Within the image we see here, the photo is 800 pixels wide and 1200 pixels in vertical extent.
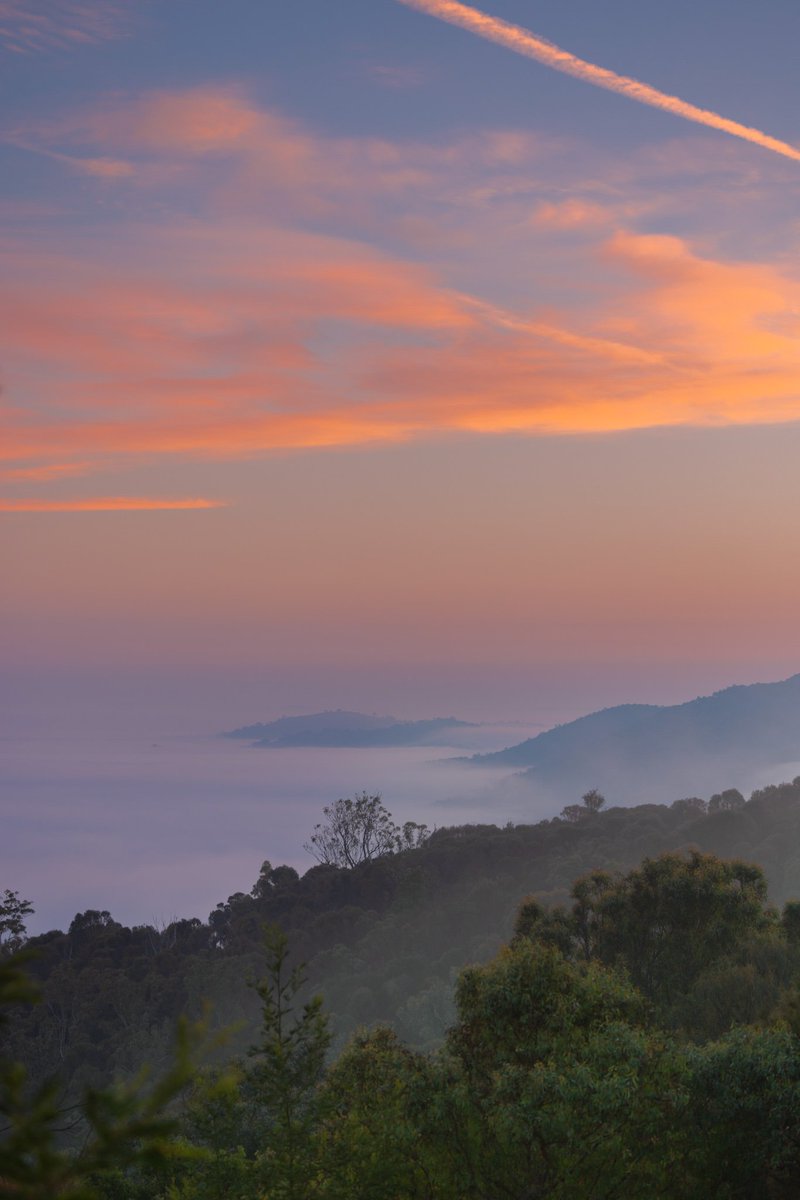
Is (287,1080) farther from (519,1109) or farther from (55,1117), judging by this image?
(55,1117)

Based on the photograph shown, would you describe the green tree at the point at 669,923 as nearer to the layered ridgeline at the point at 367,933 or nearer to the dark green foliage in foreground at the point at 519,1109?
the dark green foliage in foreground at the point at 519,1109

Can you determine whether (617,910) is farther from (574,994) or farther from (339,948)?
(339,948)

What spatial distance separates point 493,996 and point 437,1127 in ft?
15.3

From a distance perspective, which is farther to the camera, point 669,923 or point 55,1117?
point 669,923

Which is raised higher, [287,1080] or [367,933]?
[287,1080]

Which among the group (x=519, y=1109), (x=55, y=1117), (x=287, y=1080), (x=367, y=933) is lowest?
(x=367, y=933)

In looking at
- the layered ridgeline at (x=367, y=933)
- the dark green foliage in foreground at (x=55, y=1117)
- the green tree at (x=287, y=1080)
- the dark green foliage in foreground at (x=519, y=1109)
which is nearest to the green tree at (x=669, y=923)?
the dark green foliage in foreground at (x=519, y=1109)

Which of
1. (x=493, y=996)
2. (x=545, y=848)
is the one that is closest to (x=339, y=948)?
(x=545, y=848)

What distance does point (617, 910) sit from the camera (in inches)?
1827

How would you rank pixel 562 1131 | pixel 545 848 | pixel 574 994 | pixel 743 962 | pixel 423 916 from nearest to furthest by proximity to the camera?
1. pixel 562 1131
2. pixel 574 994
3. pixel 743 962
4. pixel 423 916
5. pixel 545 848

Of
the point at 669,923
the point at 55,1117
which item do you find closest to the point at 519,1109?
the point at 55,1117

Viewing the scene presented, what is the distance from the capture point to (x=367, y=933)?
113 metres

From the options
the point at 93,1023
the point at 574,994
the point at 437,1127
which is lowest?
the point at 93,1023

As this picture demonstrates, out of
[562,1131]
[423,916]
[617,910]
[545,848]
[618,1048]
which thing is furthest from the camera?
[545,848]
